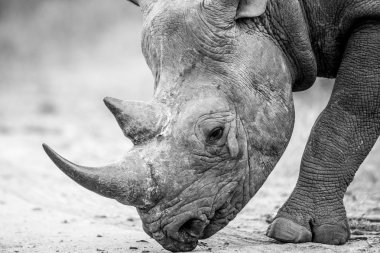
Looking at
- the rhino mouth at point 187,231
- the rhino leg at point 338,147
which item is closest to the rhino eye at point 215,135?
the rhino mouth at point 187,231

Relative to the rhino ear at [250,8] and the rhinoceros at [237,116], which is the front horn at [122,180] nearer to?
the rhinoceros at [237,116]

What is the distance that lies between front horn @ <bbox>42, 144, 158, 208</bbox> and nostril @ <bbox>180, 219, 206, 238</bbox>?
281 mm

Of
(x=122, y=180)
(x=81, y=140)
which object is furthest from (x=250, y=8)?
(x=81, y=140)

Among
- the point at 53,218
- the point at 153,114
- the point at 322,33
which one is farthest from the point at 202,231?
the point at 53,218

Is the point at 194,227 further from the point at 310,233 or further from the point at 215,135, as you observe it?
the point at 310,233

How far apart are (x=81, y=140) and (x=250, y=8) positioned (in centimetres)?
737

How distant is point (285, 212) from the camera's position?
18.3ft

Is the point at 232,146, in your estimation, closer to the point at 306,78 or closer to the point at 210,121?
the point at 210,121

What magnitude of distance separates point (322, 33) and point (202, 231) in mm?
1532

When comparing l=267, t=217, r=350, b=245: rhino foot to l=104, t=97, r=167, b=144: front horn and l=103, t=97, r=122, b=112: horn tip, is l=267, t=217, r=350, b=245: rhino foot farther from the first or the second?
l=103, t=97, r=122, b=112: horn tip

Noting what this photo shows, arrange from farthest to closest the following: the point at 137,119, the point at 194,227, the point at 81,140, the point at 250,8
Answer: the point at 81,140, the point at 250,8, the point at 194,227, the point at 137,119

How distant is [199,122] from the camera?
15.8 feet

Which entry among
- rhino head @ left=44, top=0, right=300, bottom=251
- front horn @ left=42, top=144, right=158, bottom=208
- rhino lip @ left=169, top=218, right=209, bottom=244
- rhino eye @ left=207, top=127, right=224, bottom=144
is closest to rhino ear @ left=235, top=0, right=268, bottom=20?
rhino head @ left=44, top=0, right=300, bottom=251

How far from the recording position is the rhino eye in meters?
4.86
